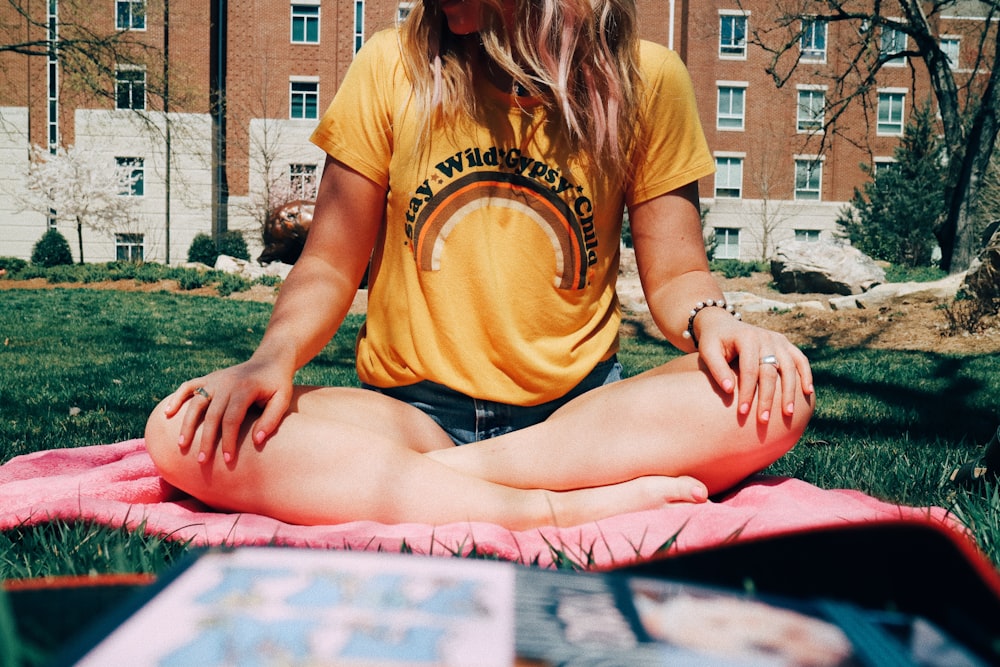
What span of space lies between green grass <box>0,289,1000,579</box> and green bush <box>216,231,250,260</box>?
12.6 metres

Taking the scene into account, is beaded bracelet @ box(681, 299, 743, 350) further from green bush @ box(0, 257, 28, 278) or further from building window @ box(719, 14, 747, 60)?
building window @ box(719, 14, 747, 60)

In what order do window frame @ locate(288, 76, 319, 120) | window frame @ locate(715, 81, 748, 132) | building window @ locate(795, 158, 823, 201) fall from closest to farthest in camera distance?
window frame @ locate(288, 76, 319, 120), window frame @ locate(715, 81, 748, 132), building window @ locate(795, 158, 823, 201)

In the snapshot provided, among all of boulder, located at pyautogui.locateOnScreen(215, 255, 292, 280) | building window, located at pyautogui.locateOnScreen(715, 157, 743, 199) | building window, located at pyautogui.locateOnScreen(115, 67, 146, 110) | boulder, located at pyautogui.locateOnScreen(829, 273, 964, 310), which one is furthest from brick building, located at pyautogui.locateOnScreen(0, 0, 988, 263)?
boulder, located at pyautogui.locateOnScreen(829, 273, 964, 310)

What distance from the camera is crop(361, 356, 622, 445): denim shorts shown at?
6.06 ft

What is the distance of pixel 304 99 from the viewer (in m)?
23.5

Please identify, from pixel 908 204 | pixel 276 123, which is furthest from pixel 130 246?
pixel 908 204

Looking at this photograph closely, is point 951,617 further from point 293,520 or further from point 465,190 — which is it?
point 465,190

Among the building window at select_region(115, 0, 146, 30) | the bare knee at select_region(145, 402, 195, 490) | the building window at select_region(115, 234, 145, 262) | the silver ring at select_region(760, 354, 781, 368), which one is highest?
the building window at select_region(115, 0, 146, 30)

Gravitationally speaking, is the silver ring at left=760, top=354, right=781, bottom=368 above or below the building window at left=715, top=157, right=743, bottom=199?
below

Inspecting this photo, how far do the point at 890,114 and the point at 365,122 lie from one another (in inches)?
1133

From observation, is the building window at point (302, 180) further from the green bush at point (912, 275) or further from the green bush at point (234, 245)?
the green bush at point (912, 275)

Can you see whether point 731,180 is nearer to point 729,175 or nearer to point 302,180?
point 729,175

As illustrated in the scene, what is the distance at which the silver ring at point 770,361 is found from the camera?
1514 millimetres

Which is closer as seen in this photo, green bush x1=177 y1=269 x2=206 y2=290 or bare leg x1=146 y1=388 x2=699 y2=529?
bare leg x1=146 y1=388 x2=699 y2=529
